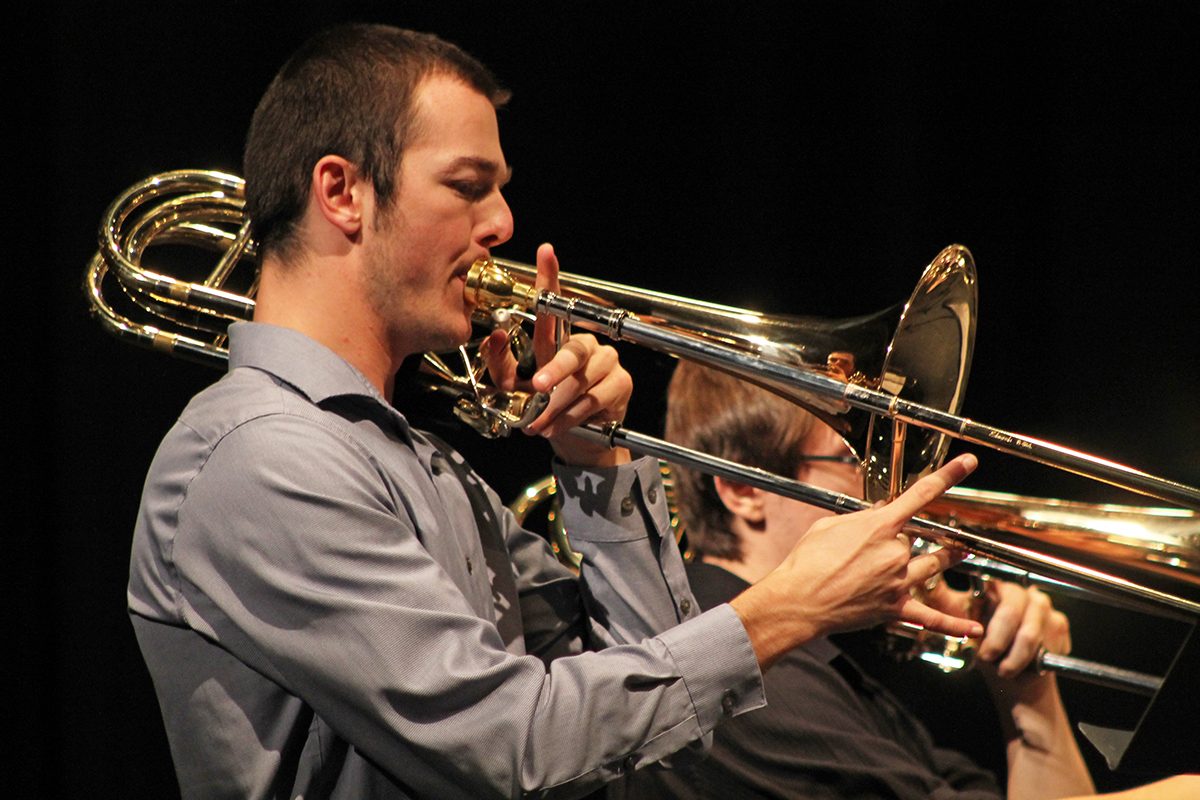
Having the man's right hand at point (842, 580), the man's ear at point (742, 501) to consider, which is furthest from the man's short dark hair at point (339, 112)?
the man's ear at point (742, 501)

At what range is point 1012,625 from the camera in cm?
207

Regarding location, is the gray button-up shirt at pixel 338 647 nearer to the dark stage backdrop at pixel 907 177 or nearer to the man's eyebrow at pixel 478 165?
the man's eyebrow at pixel 478 165

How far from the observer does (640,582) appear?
5.60 feet

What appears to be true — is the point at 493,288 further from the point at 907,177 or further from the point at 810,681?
the point at 907,177

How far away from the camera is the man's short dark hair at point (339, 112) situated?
155 centimetres

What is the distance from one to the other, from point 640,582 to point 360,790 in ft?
1.78

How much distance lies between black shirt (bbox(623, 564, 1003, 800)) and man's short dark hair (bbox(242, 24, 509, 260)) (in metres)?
0.95

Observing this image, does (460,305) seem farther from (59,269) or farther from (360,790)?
(59,269)

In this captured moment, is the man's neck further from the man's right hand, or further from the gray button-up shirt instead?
the man's right hand

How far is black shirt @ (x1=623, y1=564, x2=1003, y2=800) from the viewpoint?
73.3 inches

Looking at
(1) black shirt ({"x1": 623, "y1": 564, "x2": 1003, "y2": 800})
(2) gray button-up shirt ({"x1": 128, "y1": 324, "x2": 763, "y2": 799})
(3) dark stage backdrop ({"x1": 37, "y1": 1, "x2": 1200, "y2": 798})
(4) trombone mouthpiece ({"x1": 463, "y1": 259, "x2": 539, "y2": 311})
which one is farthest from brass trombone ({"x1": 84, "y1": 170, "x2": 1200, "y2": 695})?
(3) dark stage backdrop ({"x1": 37, "y1": 1, "x2": 1200, "y2": 798})

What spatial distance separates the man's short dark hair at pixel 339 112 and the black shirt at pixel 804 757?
37.6 inches

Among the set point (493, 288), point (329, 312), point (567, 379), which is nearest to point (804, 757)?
point (567, 379)

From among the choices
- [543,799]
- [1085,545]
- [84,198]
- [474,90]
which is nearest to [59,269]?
[84,198]
